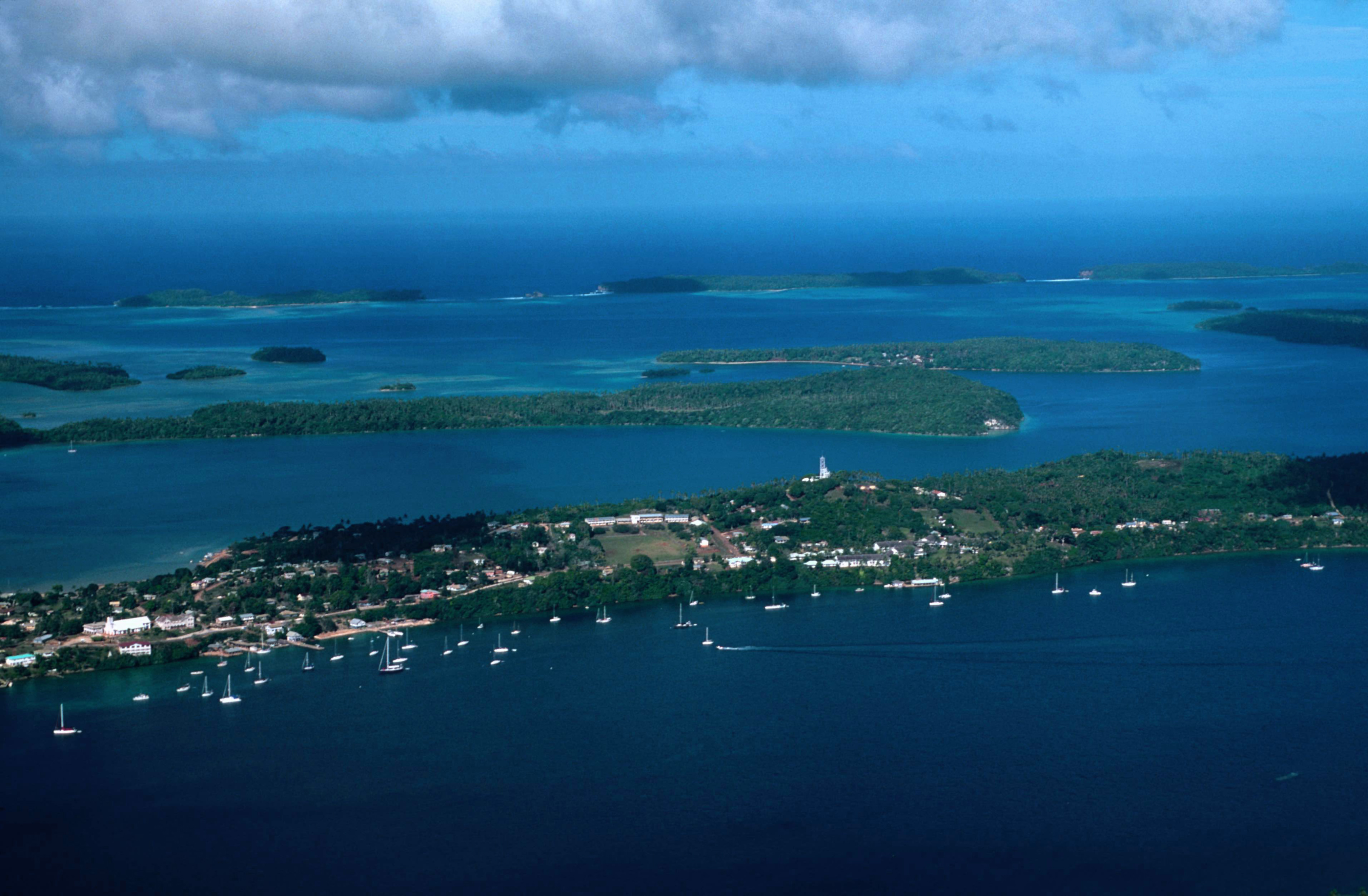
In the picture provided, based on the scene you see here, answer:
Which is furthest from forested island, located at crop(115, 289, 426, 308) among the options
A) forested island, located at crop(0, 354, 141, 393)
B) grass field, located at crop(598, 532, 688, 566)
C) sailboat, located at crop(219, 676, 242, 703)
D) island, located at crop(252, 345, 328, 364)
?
sailboat, located at crop(219, 676, 242, 703)

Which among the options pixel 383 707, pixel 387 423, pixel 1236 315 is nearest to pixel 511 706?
pixel 383 707

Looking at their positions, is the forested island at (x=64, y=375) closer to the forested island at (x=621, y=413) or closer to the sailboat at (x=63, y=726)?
the forested island at (x=621, y=413)

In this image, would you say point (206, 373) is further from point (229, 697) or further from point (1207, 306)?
point (1207, 306)

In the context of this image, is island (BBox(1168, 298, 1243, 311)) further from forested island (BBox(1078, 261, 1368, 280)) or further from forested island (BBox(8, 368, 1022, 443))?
forested island (BBox(8, 368, 1022, 443))

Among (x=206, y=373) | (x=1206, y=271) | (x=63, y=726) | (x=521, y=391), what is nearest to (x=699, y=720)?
(x=63, y=726)

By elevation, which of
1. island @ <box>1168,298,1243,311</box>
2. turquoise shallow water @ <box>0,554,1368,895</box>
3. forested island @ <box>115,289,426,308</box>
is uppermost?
forested island @ <box>115,289,426,308</box>

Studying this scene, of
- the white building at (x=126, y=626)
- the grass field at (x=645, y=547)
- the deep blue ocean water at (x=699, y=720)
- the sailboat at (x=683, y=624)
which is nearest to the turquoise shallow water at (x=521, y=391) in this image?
the deep blue ocean water at (x=699, y=720)
